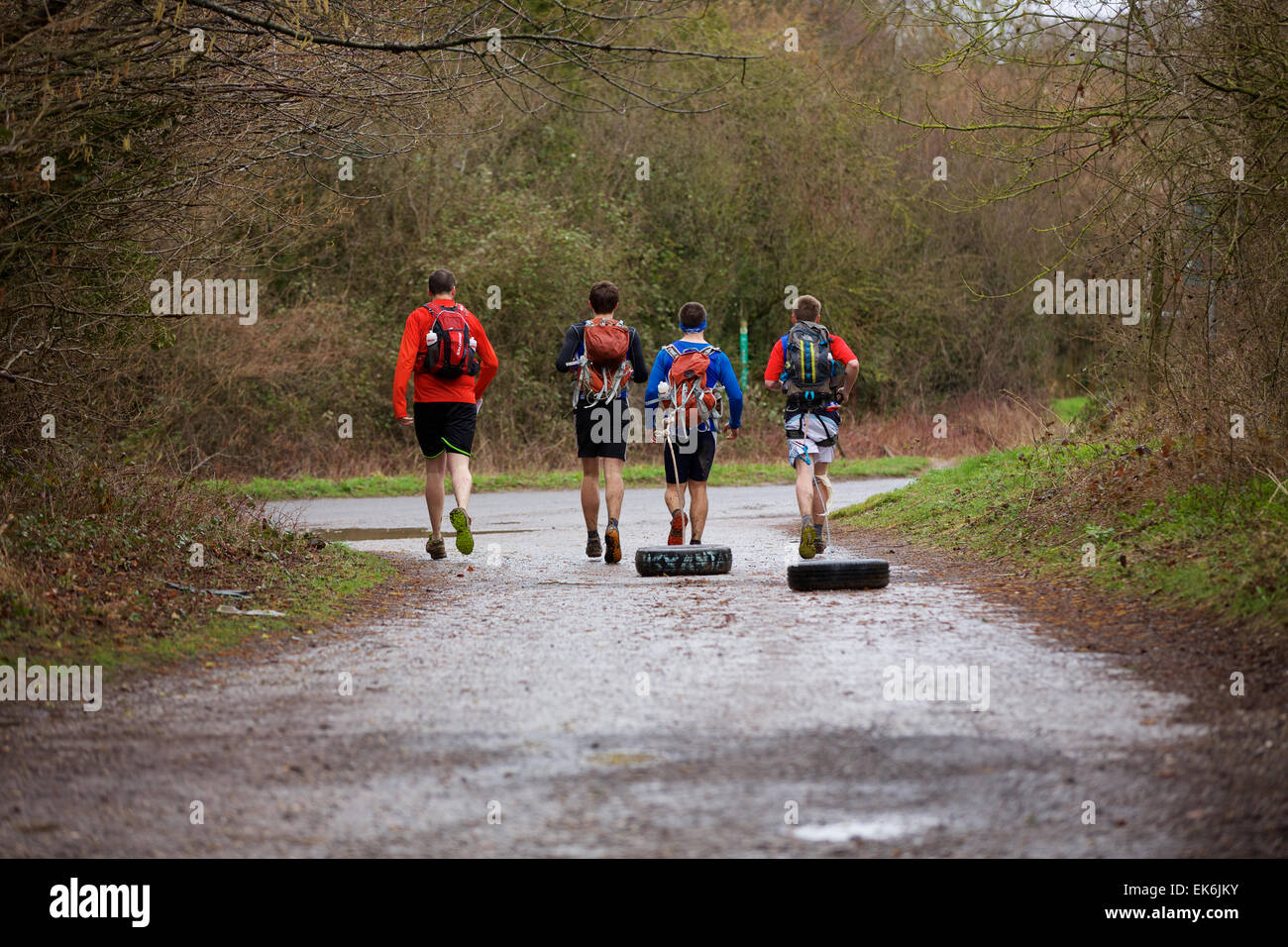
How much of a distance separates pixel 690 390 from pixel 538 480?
11720mm

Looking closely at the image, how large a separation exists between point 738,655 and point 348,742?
240 centimetres

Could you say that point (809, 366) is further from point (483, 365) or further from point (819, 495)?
point (483, 365)

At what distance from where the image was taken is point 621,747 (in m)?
5.47

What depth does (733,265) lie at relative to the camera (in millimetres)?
32562

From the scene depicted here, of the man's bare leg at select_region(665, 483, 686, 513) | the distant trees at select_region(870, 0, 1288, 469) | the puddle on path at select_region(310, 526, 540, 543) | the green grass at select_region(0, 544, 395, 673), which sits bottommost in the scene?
the puddle on path at select_region(310, 526, 540, 543)

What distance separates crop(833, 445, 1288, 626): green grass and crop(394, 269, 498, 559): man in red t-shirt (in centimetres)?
427

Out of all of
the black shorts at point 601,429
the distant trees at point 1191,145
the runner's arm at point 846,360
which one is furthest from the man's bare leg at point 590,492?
the distant trees at point 1191,145

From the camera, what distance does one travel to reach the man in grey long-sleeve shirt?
1170cm

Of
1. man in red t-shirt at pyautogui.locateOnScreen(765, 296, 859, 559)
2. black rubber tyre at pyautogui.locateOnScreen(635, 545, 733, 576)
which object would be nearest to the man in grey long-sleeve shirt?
black rubber tyre at pyautogui.locateOnScreen(635, 545, 733, 576)

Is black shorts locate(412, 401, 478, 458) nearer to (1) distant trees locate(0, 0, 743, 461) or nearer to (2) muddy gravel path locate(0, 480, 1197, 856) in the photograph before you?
(1) distant trees locate(0, 0, 743, 461)

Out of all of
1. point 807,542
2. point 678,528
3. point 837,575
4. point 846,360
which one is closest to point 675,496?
point 678,528
